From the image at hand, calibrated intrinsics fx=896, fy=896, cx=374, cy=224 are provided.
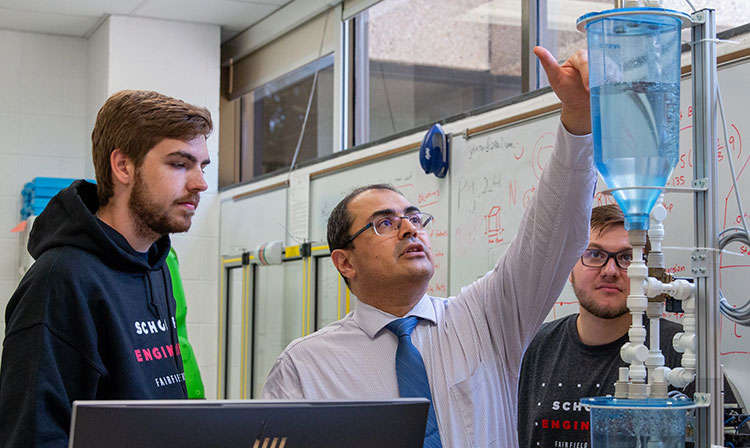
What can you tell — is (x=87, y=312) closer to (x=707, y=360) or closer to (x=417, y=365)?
(x=417, y=365)

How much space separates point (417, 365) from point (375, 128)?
2969 mm

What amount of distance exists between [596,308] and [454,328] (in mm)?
502

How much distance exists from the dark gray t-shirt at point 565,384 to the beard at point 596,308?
6cm

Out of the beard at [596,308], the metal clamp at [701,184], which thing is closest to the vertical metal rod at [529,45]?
the beard at [596,308]

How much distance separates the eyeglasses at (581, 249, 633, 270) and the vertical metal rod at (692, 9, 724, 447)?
892 mm

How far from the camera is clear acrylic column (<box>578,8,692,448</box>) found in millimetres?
1193

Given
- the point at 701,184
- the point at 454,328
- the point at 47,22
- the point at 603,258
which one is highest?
the point at 47,22

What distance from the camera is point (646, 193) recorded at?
1.20 metres

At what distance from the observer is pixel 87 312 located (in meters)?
1.62

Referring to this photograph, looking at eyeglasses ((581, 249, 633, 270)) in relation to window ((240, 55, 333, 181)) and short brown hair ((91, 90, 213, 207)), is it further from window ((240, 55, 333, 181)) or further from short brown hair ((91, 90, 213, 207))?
window ((240, 55, 333, 181))

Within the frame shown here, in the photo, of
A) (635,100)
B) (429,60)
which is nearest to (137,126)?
(635,100)

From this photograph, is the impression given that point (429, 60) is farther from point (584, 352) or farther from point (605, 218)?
point (584, 352)

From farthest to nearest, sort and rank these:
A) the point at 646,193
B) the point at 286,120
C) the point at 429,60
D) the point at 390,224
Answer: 1. the point at 286,120
2. the point at 429,60
3. the point at 390,224
4. the point at 646,193

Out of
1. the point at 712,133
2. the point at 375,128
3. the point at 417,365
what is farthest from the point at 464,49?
the point at 712,133
